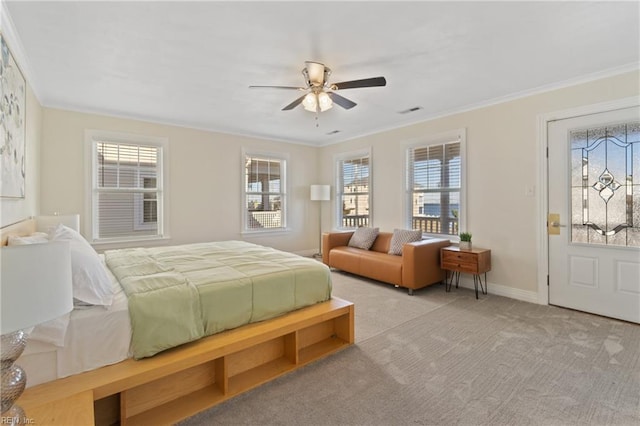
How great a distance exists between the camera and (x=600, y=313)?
10.1 ft

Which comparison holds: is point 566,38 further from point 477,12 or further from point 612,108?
point 612,108

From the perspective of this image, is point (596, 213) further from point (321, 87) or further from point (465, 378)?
point (321, 87)

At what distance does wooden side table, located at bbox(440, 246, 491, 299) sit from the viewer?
11.9ft

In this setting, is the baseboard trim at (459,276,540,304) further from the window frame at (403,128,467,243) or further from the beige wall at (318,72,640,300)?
the window frame at (403,128,467,243)

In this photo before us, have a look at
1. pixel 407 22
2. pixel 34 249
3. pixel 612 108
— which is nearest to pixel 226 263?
pixel 34 249

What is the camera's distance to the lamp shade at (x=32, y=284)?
0.85 metres

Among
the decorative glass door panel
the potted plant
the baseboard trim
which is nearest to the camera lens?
the decorative glass door panel

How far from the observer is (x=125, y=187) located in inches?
177

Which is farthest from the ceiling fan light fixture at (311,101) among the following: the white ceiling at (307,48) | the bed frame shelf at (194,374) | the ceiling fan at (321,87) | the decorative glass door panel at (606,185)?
the decorative glass door panel at (606,185)

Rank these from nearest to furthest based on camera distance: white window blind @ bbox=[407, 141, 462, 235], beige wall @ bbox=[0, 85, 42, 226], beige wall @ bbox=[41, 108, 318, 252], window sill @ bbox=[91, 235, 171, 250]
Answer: beige wall @ bbox=[0, 85, 42, 226]
beige wall @ bbox=[41, 108, 318, 252]
window sill @ bbox=[91, 235, 171, 250]
white window blind @ bbox=[407, 141, 462, 235]

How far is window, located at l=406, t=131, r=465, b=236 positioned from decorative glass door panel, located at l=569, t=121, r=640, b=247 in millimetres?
1278

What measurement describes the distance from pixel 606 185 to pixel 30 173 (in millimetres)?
6070

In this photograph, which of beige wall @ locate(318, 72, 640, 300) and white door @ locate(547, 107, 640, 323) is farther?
beige wall @ locate(318, 72, 640, 300)

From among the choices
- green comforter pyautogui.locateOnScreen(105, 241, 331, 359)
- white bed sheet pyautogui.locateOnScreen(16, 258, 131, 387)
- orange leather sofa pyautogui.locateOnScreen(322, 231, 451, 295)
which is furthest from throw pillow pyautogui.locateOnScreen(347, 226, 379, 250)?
white bed sheet pyautogui.locateOnScreen(16, 258, 131, 387)
